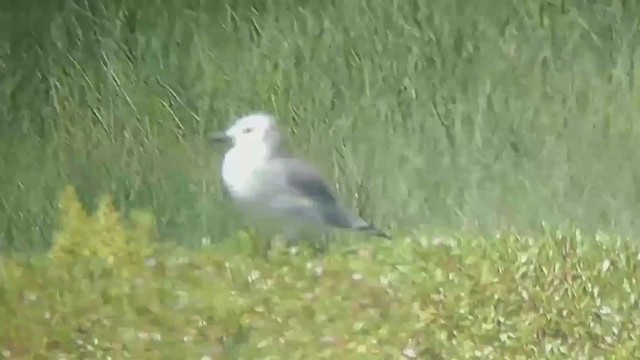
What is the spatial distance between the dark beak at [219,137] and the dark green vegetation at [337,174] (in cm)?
2

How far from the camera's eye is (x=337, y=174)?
64.1 inches

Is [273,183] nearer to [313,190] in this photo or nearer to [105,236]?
[313,190]

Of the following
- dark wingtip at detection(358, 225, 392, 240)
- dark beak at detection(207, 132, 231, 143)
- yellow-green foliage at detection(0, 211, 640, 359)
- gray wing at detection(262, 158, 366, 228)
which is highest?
dark beak at detection(207, 132, 231, 143)

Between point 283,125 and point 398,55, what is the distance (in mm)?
233

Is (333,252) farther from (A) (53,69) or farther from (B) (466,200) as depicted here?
(A) (53,69)

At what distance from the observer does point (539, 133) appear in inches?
64.1

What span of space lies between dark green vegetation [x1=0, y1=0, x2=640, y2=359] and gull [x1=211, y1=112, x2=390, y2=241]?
2 cm

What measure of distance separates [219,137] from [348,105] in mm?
230

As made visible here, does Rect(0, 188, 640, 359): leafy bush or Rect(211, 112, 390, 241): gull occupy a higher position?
Rect(211, 112, 390, 241): gull

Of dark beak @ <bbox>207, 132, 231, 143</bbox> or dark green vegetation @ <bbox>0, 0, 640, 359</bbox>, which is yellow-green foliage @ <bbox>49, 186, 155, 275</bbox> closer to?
dark green vegetation @ <bbox>0, 0, 640, 359</bbox>

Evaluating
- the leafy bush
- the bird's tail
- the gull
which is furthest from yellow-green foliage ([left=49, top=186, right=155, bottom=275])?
the bird's tail

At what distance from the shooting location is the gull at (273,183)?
1.62 metres

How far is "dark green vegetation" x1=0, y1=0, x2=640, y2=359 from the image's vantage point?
1.61 meters

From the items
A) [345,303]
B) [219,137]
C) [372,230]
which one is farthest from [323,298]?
[219,137]
